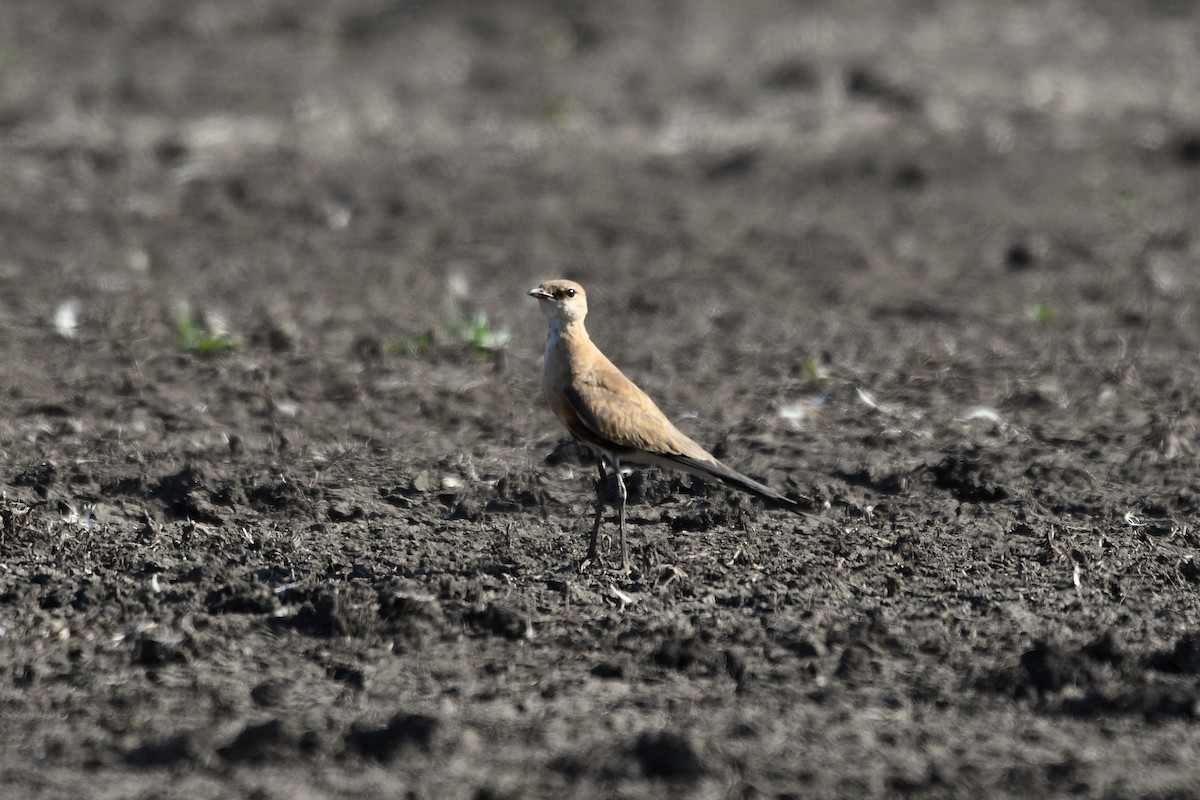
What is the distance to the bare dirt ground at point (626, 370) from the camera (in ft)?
16.2

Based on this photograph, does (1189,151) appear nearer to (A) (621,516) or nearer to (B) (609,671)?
(A) (621,516)

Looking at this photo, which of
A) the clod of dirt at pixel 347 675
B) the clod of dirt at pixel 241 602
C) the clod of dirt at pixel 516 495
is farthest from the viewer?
the clod of dirt at pixel 516 495

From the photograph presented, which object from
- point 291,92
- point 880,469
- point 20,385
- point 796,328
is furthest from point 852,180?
point 20,385

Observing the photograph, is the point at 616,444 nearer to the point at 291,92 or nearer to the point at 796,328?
the point at 796,328

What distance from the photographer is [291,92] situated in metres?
14.3

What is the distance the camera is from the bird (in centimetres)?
625

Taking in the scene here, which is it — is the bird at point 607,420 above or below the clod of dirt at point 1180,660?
above

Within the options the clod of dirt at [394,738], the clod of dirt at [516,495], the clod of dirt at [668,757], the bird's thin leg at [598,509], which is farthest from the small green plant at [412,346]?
the clod of dirt at [668,757]

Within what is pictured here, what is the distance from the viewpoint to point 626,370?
8.89m

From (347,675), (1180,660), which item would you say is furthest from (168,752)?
(1180,660)

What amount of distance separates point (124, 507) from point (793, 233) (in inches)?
248

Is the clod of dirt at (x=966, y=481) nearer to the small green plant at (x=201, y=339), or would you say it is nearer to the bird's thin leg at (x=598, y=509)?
the bird's thin leg at (x=598, y=509)

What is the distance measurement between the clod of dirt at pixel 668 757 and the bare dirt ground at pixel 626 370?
0.04ft

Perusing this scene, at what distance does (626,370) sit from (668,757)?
14.6ft
